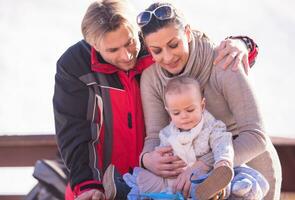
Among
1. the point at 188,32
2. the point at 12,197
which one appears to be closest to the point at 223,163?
the point at 188,32

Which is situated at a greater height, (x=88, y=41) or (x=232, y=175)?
(x=88, y=41)

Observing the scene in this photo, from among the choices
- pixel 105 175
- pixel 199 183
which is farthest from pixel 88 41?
pixel 199 183

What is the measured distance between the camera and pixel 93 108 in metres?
3.77

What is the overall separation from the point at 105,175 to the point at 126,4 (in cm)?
81

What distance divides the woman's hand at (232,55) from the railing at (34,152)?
1.25 meters

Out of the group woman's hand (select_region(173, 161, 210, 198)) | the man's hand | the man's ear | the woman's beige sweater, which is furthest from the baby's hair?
the man's hand

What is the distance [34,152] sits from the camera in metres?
5.02

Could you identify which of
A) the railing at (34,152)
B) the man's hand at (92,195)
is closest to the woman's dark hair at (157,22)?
the man's hand at (92,195)

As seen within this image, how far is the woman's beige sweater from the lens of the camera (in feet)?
11.0

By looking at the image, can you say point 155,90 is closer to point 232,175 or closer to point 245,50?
point 245,50

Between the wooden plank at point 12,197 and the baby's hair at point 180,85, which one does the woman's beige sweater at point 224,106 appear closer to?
the baby's hair at point 180,85

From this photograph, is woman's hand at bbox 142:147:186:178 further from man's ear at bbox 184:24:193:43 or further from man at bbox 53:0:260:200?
man's ear at bbox 184:24:193:43

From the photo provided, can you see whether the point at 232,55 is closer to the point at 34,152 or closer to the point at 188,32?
the point at 188,32

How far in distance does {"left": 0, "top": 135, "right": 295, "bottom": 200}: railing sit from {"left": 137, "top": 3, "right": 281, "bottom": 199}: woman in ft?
3.84
